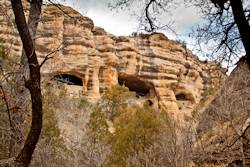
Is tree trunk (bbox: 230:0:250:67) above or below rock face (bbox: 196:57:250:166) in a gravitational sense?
above

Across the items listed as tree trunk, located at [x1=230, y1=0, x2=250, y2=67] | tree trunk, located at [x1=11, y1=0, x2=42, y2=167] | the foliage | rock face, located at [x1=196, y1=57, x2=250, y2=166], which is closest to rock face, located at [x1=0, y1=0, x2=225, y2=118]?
the foliage

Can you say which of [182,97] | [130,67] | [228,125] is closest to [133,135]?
[228,125]

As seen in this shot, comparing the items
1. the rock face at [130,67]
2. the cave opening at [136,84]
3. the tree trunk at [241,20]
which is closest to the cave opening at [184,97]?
the rock face at [130,67]

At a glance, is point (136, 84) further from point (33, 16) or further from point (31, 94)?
point (31, 94)

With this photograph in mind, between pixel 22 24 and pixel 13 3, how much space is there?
0.22m

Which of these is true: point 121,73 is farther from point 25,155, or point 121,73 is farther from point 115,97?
point 25,155

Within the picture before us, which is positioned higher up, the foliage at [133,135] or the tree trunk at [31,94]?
the tree trunk at [31,94]

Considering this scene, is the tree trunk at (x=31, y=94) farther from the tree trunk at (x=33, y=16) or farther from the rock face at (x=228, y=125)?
the rock face at (x=228, y=125)

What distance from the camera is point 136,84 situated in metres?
46.7

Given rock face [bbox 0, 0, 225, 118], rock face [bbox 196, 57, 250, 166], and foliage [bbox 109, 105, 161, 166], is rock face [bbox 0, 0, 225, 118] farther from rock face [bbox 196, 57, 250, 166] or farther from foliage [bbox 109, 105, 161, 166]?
rock face [bbox 196, 57, 250, 166]

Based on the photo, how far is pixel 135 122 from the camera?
17.6m

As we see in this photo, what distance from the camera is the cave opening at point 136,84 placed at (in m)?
45.2

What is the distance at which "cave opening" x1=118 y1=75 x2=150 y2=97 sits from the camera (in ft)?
148

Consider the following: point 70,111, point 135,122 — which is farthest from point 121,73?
point 135,122
